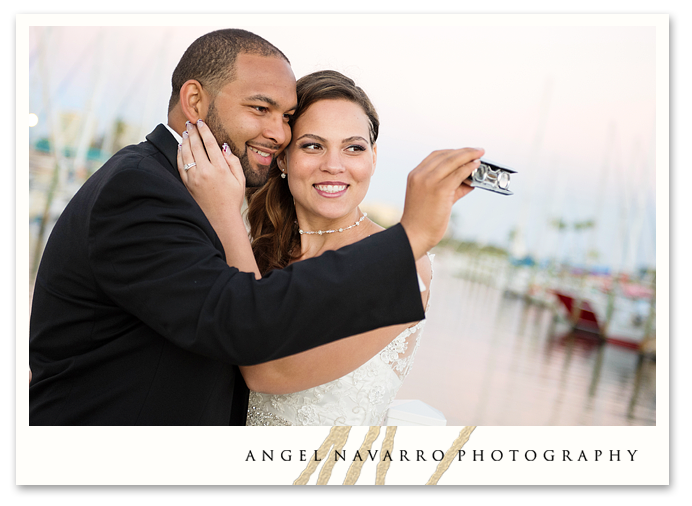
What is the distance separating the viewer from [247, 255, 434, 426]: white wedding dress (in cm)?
293

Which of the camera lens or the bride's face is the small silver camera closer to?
the camera lens

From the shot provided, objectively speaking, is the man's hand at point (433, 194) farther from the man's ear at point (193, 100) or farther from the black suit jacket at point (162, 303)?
the man's ear at point (193, 100)

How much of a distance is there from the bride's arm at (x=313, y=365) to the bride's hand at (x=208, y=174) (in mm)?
604

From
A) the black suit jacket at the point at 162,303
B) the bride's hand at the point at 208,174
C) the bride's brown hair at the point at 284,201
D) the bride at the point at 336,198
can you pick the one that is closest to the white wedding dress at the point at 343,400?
the bride at the point at 336,198

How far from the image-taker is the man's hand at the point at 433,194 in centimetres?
146

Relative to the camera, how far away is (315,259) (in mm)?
1451

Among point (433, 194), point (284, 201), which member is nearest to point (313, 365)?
point (433, 194)

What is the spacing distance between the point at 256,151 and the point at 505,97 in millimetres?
18677

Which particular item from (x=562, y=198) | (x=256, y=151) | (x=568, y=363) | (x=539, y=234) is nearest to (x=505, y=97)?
(x=568, y=363)

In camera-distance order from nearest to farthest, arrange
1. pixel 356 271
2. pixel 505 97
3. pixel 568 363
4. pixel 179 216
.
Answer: pixel 356 271 < pixel 179 216 < pixel 568 363 < pixel 505 97

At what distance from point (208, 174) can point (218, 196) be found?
0.09 m

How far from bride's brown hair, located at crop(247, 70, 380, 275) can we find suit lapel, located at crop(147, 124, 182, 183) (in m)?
1.09

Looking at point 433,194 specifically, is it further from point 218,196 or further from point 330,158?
point 330,158

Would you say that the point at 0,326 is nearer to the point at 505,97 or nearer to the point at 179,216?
the point at 179,216
